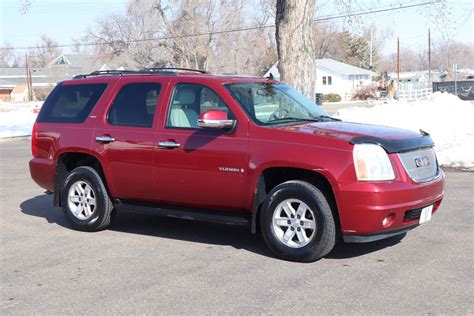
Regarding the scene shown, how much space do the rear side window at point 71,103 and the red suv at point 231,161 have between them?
0.02 meters

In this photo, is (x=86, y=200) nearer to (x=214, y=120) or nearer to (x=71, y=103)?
(x=71, y=103)

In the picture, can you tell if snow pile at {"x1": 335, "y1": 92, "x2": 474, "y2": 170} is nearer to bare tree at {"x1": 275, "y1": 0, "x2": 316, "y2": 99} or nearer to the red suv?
bare tree at {"x1": 275, "y1": 0, "x2": 316, "y2": 99}

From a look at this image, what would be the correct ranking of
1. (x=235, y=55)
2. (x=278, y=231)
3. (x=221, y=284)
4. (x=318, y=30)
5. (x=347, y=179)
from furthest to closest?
(x=318, y=30) → (x=235, y=55) → (x=278, y=231) → (x=347, y=179) → (x=221, y=284)

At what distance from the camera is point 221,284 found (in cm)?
535

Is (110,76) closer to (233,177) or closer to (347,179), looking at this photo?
(233,177)

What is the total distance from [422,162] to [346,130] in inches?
32.1

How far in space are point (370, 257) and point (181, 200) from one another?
2066mm

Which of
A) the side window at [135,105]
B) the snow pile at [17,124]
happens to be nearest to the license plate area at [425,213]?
the side window at [135,105]

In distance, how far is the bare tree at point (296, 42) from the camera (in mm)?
14391

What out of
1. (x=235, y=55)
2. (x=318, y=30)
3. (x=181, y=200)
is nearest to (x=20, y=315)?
(x=181, y=200)

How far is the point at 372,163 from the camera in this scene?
572 centimetres

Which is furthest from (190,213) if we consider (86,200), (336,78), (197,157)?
(336,78)

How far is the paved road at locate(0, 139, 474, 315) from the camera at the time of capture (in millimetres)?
4832

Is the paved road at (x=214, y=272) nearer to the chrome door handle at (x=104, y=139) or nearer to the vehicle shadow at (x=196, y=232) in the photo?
the vehicle shadow at (x=196, y=232)
